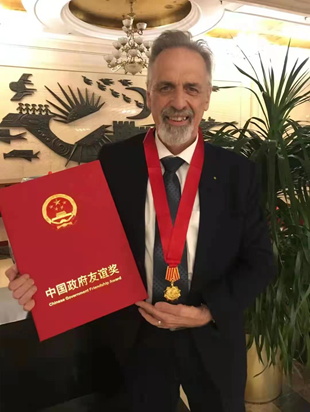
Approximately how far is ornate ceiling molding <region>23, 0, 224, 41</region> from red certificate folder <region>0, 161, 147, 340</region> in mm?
4667

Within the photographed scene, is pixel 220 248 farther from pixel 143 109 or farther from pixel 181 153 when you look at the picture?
pixel 143 109

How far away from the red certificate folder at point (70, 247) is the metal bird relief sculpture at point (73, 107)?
5.54 metres

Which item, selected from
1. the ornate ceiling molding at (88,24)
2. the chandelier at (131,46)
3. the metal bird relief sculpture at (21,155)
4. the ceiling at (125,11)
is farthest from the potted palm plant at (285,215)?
the metal bird relief sculpture at (21,155)

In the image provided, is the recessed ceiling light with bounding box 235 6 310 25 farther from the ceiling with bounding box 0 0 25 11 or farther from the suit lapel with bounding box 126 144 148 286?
the suit lapel with bounding box 126 144 148 286

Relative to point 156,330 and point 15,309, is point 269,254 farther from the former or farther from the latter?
point 15,309

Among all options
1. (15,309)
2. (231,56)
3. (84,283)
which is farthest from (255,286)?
(231,56)

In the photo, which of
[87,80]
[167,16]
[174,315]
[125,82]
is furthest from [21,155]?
[174,315]

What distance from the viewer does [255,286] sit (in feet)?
3.49

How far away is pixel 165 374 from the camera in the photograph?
1127 millimetres

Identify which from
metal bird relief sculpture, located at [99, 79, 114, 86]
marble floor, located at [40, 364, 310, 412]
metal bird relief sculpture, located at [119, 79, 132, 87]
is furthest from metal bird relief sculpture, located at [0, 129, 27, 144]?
marble floor, located at [40, 364, 310, 412]

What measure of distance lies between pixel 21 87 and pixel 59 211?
556cm

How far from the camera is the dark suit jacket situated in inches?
41.5

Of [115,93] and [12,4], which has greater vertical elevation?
[12,4]

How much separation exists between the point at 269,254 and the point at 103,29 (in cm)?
578
